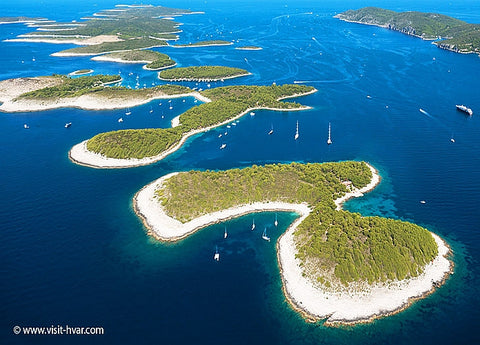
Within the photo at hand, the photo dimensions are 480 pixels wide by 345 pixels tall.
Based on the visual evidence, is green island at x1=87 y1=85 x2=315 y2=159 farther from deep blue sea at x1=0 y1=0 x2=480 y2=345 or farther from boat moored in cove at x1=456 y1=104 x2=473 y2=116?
boat moored in cove at x1=456 y1=104 x2=473 y2=116

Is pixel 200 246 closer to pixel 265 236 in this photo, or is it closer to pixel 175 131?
pixel 265 236

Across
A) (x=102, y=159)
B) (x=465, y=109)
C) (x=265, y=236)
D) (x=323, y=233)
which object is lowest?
(x=102, y=159)

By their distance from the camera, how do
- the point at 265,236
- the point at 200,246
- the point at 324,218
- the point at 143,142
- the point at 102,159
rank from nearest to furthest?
the point at 200,246, the point at 324,218, the point at 265,236, the point at 102,159, the point at 143,142

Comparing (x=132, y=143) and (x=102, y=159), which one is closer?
(x=102, y=159)

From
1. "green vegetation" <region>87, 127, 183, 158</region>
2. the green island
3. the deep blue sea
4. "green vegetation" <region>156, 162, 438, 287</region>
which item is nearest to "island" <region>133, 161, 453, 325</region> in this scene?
"green vegetation" <region>156, 162, 438, 287</region>

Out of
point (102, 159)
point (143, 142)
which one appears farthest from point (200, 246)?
point (143, 142)

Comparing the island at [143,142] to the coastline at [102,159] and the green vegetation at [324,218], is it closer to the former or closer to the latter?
the coastline at [102,159]

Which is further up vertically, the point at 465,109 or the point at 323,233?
the point at 465,109
